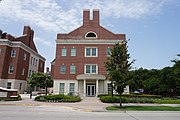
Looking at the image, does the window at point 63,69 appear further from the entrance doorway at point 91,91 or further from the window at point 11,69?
the window at point 11,69

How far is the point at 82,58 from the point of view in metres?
34.8

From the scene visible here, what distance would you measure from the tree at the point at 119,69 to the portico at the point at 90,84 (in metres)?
12.7

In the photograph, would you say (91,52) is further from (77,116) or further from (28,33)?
(77,116)

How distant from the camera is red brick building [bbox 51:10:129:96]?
33500 millimetres

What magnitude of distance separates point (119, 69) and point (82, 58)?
16902 mm

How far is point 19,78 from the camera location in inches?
1561

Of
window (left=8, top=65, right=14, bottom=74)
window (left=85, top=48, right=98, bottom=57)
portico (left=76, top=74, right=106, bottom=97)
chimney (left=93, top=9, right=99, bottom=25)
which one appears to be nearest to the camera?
portico (left=76, top=74, right=106, bottom=97)

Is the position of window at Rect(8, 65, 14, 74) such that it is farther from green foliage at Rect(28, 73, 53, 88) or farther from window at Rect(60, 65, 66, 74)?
window at Rect(60, 65, 66, 74)

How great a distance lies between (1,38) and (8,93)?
1978cm

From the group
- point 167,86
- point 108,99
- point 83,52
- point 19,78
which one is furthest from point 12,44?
point 167,86

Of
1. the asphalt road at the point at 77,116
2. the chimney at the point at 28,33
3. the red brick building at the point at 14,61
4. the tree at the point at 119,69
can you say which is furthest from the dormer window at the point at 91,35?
the asphalt road at the point at 77,116

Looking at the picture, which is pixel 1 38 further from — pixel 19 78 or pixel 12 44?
pixel 19 78

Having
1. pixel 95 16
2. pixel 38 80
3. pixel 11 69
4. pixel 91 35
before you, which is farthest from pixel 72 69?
pixel 11 69

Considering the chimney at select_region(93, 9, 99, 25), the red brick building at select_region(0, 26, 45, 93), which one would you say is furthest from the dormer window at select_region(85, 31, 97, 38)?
the red brick building at select_region(0, 26, 45, 93)
